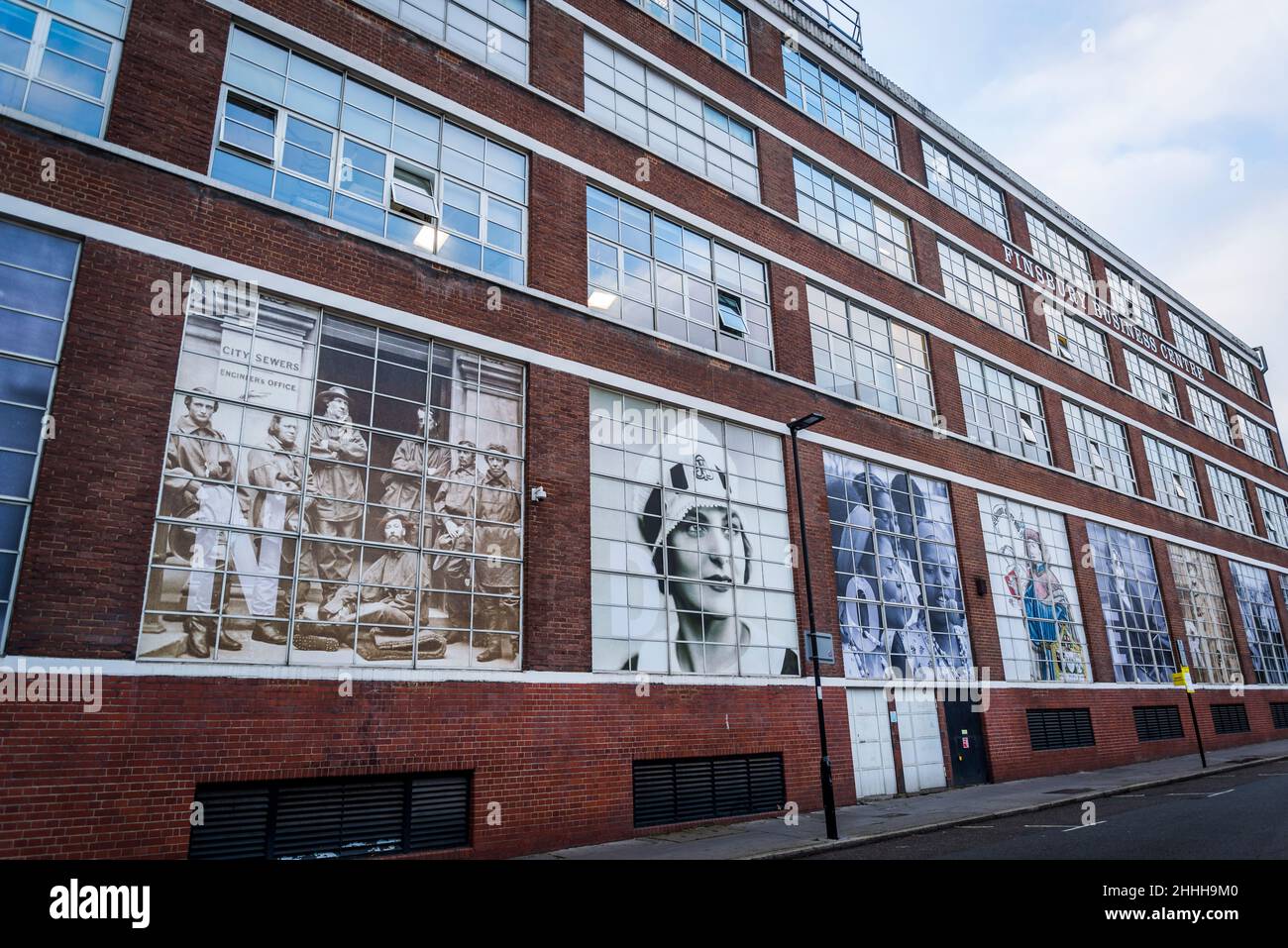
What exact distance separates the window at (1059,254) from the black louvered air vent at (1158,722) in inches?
656

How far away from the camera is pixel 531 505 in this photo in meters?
13.5

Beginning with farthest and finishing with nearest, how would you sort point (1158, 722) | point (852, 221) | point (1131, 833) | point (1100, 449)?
point (1100, 449) → point (1158, 722) → point (852, 221) → point (1131, 833)

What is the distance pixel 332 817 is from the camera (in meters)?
10.4

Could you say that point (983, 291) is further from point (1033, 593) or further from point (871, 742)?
point (871, 742)

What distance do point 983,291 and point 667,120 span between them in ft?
45.4

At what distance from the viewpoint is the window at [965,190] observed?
1049 inches

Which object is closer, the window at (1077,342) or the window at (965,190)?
the window at (965,190)

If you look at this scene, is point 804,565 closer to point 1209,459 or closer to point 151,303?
point 151,303

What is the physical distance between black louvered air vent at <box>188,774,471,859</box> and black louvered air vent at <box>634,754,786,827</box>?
3460 millimetres

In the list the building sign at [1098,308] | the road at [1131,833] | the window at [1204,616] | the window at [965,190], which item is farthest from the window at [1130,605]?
the window at [965,190]

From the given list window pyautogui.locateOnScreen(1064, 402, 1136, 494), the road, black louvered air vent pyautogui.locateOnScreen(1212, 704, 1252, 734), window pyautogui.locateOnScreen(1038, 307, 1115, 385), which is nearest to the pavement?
the road

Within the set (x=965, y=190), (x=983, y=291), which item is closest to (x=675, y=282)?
(x=983, y=291)

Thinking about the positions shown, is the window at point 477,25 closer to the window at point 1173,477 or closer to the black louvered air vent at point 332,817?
the black louvered air vent at point 332,817
